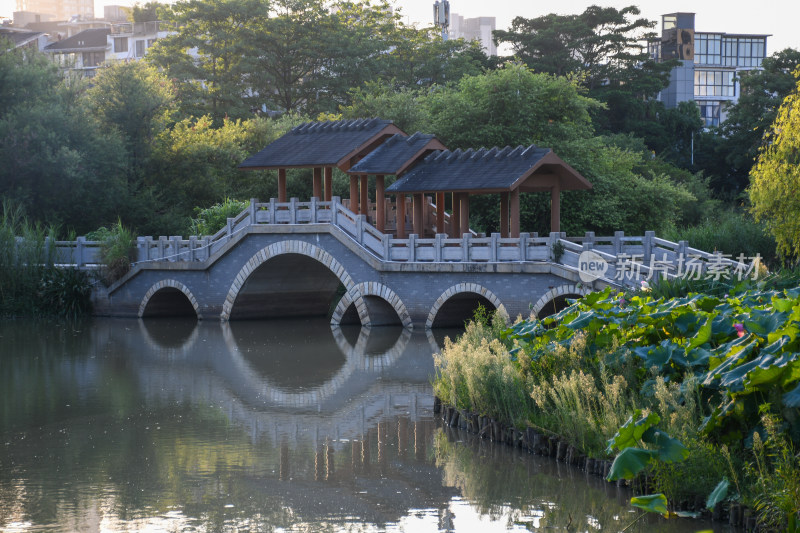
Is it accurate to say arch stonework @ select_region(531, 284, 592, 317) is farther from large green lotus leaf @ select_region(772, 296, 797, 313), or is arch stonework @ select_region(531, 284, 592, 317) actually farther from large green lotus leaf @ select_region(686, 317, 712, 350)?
large green lotus leaf @ select_region(772, 296, 797, 313)

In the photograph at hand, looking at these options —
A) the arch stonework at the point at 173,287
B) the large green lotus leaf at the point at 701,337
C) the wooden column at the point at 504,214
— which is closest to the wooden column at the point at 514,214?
the wooden column at the point at 504,214

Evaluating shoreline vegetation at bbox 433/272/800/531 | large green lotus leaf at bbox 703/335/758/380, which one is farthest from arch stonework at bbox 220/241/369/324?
large green lotus leaf at bbox 703/335/758/380

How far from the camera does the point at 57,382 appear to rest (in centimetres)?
1945

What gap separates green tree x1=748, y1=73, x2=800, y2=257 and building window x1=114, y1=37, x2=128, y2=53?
214 feet

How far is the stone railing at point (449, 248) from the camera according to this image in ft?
73.8

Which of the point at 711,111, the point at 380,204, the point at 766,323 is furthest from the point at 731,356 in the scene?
the point at 711,111

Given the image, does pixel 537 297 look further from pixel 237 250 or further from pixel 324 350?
pixel 237 250

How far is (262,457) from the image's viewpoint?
12.8 m

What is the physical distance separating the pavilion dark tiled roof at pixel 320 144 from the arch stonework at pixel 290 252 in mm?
2202

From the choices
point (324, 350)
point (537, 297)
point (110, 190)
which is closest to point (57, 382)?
point (324, 350)

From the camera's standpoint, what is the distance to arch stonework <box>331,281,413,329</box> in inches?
1067

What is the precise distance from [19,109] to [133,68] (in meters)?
6.16

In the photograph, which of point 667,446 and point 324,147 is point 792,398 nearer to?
point 667,446

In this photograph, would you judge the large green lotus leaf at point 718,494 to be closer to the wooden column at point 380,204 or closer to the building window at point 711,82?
the wooden column at point 380,204
